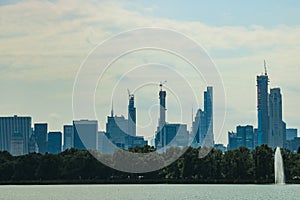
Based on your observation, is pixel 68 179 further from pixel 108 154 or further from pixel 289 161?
pixel 289 161

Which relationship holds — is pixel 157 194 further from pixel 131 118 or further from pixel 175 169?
pixel 131 118

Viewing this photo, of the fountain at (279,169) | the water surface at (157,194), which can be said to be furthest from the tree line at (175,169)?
the water surface at (157,194)

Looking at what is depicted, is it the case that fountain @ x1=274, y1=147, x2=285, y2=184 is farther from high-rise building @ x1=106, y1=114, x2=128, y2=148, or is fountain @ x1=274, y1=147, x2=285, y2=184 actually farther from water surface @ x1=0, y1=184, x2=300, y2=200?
high-rise building @ x1=106, y1=114, x2=128, y2=148

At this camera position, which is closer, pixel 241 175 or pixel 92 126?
pixel 241 175

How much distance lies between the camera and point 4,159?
141 metres

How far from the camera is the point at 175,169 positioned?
133250 mm

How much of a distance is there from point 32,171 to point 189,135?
175ft

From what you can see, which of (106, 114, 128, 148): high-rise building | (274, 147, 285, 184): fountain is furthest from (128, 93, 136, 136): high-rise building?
(274, 147, 285, 184): fountain

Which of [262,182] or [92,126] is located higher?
[92,126]

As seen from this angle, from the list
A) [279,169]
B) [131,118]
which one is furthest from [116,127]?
[279,169]

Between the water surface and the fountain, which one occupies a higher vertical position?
the fountain

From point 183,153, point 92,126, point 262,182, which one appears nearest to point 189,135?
point 92,126

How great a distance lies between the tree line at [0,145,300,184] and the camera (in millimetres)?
124375

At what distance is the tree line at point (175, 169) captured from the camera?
12438 centimetres
